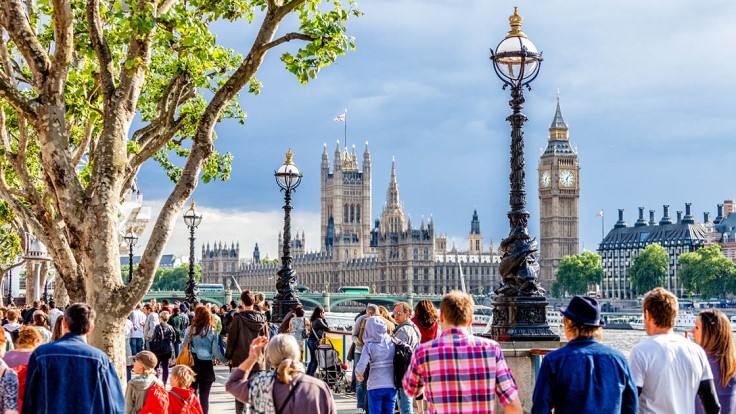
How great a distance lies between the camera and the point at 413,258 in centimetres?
14950

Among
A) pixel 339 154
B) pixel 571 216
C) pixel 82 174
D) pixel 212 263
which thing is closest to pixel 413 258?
pixel 571 216

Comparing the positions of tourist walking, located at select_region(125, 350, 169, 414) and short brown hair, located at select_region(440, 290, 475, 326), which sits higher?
short brown hair, located at select_region(440, 290, 475, 326)

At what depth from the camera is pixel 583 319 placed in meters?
6.00

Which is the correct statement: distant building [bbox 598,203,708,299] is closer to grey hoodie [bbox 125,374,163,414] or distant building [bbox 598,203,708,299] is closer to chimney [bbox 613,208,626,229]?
chimney [bbox 613,208,626,229]

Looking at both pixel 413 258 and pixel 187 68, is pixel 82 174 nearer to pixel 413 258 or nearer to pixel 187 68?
pixel 187 68

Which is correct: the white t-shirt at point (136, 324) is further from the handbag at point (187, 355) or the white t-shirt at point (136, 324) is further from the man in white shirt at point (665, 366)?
the man in white shirt at point (665, 366)

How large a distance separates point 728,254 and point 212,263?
295ft

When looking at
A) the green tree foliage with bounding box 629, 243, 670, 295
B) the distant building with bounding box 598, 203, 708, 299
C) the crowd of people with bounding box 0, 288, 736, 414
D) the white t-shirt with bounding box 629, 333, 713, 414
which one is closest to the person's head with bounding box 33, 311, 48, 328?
the crowd of people with bounding box 0, 288, 736, 414

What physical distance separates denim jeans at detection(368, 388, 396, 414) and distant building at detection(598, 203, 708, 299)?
138m

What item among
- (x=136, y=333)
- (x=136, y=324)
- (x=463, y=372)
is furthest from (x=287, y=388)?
(x=136, y=324)

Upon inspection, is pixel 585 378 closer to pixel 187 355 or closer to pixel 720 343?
pixel 720 343

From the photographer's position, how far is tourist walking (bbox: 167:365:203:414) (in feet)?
26.6

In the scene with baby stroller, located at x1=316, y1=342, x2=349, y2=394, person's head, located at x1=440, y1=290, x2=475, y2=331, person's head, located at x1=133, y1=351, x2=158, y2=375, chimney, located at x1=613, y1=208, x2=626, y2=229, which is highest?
chimney, located at x1=613, y1=208, x2=626, y2=229

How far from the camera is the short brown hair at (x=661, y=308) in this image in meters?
6.31
